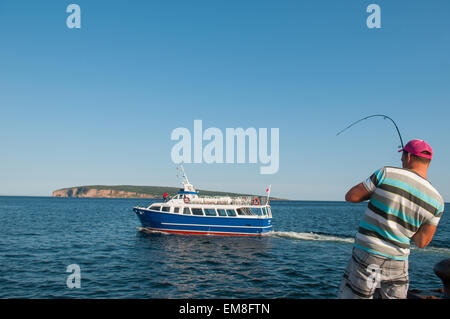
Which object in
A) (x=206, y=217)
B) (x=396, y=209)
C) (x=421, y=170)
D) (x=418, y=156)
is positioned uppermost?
(x=418, y=156)

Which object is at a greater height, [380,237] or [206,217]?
[380,237]

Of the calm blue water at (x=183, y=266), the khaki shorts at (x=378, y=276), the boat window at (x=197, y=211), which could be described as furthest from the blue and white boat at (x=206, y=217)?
the khaki shorts at (x=378, y=276)

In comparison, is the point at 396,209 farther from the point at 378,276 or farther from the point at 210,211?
the point at 210,211

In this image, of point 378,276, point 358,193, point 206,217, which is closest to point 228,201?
point 206,217

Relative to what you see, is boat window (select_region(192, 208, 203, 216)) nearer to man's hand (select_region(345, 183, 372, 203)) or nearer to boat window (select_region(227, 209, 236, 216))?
boat window (select_region(227, 209, 236, 216))

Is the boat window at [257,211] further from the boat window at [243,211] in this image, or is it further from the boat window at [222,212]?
the boat window at [222,212]

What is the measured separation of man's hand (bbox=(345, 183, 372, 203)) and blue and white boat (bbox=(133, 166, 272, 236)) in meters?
29.4

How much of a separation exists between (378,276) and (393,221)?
767 millimetres

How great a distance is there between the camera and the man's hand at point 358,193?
11.1 ft

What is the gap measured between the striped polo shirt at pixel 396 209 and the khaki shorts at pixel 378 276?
103 millimetres

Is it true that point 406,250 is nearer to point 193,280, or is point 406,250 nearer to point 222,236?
point 193,280

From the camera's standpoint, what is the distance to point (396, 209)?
10.5 ft
